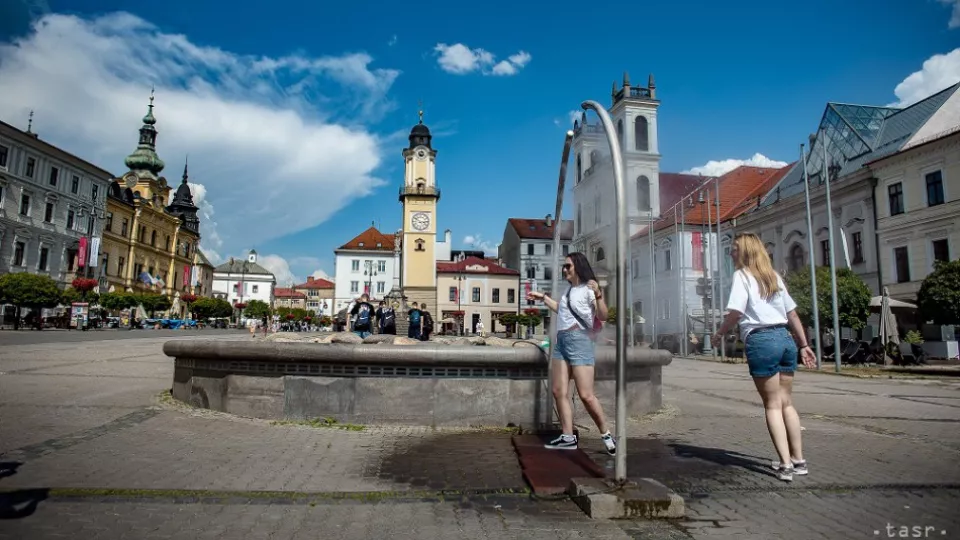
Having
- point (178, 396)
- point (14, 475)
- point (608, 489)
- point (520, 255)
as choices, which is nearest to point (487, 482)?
point (608, 489)

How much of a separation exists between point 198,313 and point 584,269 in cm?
7022

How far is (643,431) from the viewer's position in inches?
235

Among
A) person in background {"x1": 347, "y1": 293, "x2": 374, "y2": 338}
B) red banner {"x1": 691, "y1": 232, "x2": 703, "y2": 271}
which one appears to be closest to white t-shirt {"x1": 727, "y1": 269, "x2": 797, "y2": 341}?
person in background {"x1": 347, "y1": 293, "x2": 374, "y2": 338}

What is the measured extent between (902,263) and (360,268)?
69.2 m

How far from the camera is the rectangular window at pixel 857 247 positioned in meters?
30.8

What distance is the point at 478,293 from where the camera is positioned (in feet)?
226

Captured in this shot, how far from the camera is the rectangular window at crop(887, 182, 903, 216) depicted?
28.4 metres

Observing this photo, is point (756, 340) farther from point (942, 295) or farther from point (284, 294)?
point (284, 294)

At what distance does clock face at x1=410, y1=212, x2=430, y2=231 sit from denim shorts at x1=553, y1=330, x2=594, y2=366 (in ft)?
206

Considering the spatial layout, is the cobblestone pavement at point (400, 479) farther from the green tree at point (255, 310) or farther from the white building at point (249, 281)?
the white building at point (249, 281)

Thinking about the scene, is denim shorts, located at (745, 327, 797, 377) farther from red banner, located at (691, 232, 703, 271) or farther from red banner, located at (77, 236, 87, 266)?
red banner, located at (77, 236, 87, 266)

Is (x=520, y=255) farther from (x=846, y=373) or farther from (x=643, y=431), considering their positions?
(x=643, y=431)

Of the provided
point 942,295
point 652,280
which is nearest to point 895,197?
point 942,295

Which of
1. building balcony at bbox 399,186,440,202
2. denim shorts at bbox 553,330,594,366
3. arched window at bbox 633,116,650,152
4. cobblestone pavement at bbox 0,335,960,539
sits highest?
building balcony at bbox 399,186,440,202
